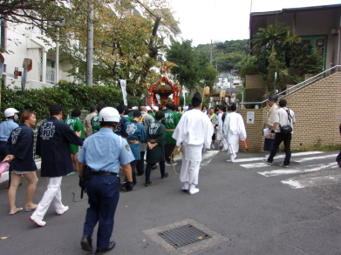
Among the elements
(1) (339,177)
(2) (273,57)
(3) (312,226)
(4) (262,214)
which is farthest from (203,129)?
(2) (273,57)

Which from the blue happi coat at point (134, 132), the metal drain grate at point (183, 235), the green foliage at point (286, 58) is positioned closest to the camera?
the metal drain grate at point (183, 235)

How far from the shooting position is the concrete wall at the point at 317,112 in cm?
1047

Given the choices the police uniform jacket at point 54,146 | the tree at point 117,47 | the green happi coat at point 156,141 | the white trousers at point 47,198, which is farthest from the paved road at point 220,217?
the tree at point 117,47

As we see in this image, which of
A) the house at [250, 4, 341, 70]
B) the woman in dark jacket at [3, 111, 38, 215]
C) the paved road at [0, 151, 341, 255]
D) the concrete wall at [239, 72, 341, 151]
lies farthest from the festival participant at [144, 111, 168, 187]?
the house at [250, 4, 341, 70]

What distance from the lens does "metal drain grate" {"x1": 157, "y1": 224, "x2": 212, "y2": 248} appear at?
12.2ft

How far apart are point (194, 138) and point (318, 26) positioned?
12.6 m

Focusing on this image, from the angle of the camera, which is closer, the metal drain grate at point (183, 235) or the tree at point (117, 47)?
the metal drain grate at point (183, 235)

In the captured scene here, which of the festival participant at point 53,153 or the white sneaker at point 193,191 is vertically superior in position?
the festival participant at point 53,153

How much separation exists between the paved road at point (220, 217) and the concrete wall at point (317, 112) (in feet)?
11.8

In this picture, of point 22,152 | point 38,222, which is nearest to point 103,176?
point 38,222

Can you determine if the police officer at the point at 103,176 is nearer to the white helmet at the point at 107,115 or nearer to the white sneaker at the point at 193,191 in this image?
the white helmet at the point at 107,115

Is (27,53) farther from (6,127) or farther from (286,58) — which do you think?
(286,58)

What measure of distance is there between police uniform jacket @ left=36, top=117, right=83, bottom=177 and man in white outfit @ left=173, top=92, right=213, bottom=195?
2269mm

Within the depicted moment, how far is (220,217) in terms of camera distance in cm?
446
